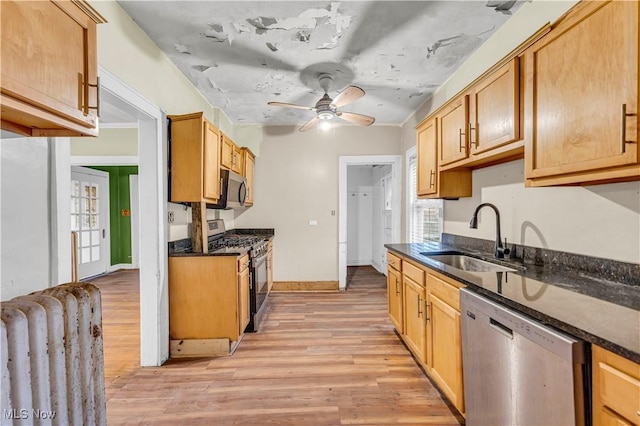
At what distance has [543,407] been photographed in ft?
3.50

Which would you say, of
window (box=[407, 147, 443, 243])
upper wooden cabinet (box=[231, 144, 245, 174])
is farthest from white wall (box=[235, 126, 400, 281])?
upper wooden cabinet (box=[231, 144, 245, 174])

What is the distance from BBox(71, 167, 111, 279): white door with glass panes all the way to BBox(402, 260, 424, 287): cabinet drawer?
5.75 metres

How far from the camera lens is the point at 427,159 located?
2914mm

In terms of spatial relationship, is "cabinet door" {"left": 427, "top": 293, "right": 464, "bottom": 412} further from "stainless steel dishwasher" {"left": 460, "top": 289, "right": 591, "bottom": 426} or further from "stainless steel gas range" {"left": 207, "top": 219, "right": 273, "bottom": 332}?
"stainless steel gas range" {"left": 207, "top": 219, "right": 273, "bottom": 332}

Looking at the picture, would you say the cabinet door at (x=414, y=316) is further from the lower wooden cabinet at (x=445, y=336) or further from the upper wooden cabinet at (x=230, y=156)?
the upper wooden cabinet at (x=230, y=156)

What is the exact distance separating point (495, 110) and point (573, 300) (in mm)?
1244

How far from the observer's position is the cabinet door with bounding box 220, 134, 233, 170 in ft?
10.2

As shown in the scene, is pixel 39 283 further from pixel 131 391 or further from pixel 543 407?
pixel 543 407

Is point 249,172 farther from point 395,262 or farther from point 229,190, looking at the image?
point 395,262

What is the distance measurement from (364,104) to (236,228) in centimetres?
273

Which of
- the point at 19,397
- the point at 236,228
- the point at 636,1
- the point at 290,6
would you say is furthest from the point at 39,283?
the point at 236,228

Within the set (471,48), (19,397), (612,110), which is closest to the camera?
(19,397)

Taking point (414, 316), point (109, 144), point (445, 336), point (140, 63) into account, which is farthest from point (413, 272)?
point (109, 144)

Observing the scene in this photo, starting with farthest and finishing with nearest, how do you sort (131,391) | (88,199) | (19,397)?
(88,199) → (131,391) → (19,397)
